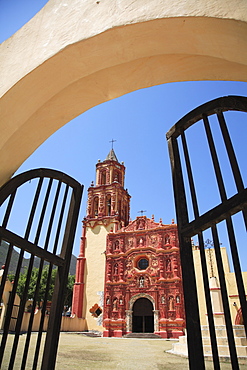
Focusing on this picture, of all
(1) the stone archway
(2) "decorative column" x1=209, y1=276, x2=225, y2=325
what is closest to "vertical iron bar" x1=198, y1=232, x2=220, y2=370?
(2) "decorative column" x1=209, y1=276, x2=225, y2=325

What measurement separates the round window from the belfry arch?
73.0 feet

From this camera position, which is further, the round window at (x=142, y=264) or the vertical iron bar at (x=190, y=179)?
the round window at (x=142, y=264)

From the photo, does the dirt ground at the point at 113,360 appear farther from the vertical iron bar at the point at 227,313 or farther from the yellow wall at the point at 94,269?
the yellow wall at the point at 94,269

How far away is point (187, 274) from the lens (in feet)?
5.53

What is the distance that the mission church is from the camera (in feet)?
68.3

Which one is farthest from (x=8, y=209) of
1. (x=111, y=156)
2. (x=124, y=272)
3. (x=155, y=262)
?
(x=111, y=156)

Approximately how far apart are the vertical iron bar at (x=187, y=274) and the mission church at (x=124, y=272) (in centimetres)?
2026

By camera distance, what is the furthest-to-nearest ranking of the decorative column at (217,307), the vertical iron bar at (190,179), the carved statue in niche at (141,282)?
1. the carved statue in niche at (141,282)
2. the decorative column at (217,307)
3. the vertical iron bar at (190,179)

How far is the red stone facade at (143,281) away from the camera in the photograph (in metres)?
20.5

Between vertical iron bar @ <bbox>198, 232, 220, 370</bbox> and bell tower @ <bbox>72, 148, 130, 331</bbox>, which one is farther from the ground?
bell tower @ <bbox>72, 148, 130, 331</bbox>

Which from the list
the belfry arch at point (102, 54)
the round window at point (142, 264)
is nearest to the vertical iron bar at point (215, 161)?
the belfry arch at point (102, 54)

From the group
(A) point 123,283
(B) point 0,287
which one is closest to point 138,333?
(A) point 123,283

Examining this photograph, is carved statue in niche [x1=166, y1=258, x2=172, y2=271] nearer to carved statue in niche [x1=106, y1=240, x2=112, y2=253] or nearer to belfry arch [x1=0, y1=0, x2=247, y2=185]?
carved statue in niche [x1=106, y1=240, x2=112, y2=253]

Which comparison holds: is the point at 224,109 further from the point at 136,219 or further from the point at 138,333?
the point at 136,219
